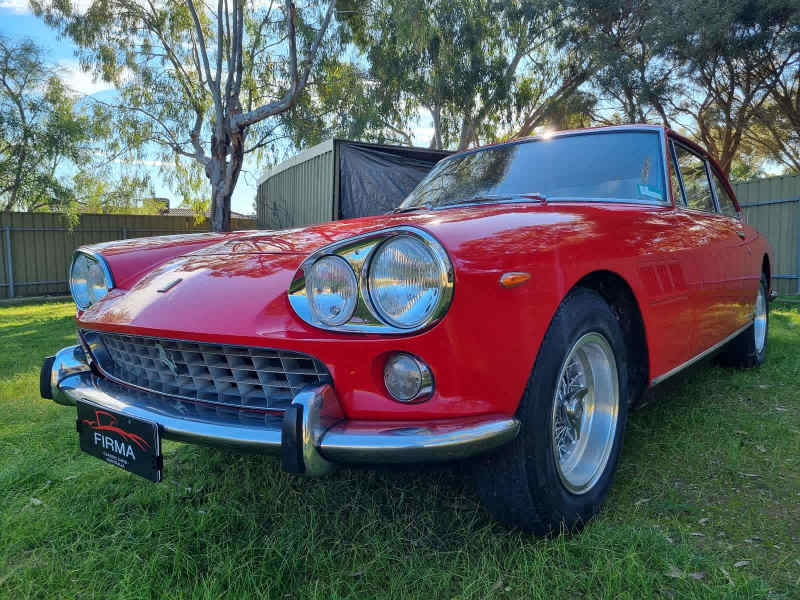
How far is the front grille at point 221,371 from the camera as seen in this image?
1557mm

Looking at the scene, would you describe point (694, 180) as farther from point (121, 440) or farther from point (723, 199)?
point (121, 440)

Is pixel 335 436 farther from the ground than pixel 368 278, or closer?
closer

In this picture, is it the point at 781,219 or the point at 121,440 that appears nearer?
the point at 121,440

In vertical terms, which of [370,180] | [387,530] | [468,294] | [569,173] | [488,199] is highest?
[370,180]

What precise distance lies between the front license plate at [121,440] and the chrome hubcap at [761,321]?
383 cm

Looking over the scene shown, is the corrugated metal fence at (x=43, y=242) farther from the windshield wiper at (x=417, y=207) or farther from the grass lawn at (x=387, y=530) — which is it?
the windshield wiper at (x=417, y=207)

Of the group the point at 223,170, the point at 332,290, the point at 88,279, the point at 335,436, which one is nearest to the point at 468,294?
the point at 332,290

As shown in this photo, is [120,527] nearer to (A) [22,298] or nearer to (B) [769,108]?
(A) [22,298]

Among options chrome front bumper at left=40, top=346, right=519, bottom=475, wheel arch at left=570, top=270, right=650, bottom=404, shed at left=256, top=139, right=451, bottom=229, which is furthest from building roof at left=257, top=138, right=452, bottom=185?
chrome front bumper at left=40, top=346, right=519, bottom=475

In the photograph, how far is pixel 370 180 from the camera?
6844 millimetres

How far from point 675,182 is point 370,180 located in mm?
4582

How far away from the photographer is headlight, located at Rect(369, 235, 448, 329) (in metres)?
1.41

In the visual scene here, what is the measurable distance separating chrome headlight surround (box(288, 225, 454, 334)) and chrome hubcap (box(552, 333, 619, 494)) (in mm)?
645

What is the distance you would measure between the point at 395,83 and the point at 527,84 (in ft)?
14.0
